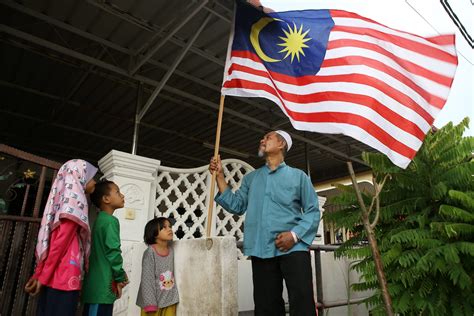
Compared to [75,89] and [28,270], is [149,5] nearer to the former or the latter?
[75,89]

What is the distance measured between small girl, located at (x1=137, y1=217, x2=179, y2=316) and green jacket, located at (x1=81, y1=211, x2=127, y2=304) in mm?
347

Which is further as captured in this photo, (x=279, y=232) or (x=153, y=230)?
(x=153, y=230)

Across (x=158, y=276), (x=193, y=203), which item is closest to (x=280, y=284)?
(x=158, y=276)

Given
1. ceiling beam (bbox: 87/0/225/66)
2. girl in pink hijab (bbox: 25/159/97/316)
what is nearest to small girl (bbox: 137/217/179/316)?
girl in pink hijab (bbox: 25/159/97/316)

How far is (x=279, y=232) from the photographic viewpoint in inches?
87.6

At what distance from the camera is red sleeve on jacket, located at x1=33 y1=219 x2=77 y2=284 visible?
82.9 inches

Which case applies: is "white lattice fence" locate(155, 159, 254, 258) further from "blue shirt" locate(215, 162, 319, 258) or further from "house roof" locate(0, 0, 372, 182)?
"blue shirt" locate(215, 162, 319, 258)

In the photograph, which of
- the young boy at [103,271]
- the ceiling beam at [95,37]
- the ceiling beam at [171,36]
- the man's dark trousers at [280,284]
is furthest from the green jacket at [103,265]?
the ceiling beam at [95,37]

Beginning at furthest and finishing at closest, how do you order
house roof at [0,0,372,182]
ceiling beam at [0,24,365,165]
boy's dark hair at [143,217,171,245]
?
ceiling beam at [0,24,365,165]
house roof at [0,0,372,182]
boy's dark hair at [143,217,171,245]

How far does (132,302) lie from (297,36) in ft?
9.19

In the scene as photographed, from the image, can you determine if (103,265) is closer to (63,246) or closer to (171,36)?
(63,246)

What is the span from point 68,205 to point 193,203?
10.7 feet

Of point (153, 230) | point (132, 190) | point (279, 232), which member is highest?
point (132, 190)

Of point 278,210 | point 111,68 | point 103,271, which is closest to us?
point 278,210
